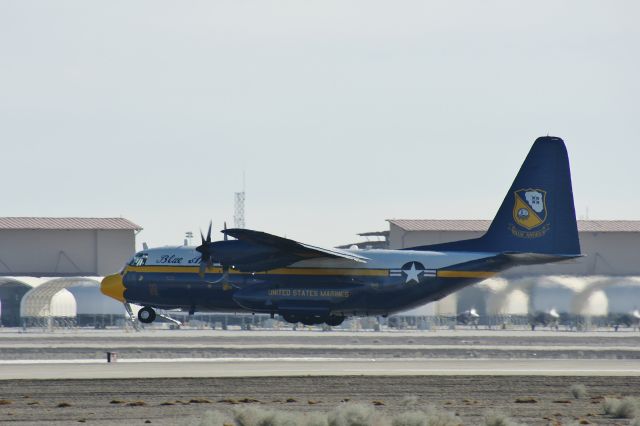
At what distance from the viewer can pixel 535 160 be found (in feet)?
216

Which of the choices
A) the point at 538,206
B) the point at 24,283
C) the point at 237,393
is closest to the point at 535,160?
the point at 538,206

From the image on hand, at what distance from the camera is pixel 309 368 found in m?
57.2

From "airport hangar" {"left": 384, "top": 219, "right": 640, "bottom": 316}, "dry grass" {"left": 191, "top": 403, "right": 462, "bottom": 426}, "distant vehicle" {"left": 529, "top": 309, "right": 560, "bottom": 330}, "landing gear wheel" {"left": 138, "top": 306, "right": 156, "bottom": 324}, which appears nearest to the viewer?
"dry grass" {"left": 191, "top": 403, "right": 462, "bottom": 426}

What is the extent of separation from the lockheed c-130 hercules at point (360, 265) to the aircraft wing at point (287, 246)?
59 millimetres

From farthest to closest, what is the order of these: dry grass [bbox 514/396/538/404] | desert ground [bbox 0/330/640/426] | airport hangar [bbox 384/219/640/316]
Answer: airport hangar [bbox 384/219/640/316] → dry grass [bbox 514/396/538/404] → desert ground [bbox 0/330/640/426]

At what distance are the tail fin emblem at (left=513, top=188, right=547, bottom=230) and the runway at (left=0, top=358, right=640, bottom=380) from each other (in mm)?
7110

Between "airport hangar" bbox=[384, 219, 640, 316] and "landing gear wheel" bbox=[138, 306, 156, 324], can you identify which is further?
"airport hangar" bbox=[384, 219, 640, 316]

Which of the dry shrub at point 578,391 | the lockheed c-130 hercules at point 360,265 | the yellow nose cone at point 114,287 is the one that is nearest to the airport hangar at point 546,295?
the lockheed c-130 hercules at point 360,265

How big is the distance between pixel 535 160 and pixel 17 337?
44.0 meters

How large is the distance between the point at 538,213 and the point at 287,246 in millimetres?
13398

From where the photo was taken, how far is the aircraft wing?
6041 cm

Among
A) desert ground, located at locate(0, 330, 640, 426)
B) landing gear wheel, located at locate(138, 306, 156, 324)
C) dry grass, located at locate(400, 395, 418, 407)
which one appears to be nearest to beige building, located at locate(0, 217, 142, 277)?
desert ground, located at locate(0, 330, 640, 426)

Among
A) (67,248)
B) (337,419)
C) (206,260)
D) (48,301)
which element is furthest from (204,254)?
A: (67,248)

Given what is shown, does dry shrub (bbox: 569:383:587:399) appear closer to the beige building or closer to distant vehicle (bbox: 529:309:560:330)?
distant vehicle (bbox: 529:309:560:330)
